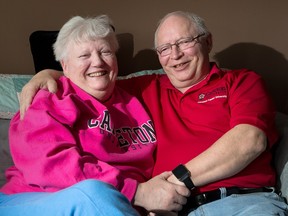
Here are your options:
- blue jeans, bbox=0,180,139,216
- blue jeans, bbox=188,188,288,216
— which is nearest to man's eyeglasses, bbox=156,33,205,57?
blue jeans, bbox=188,188,288,216

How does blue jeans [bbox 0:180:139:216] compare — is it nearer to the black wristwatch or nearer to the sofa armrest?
the black wristwatch

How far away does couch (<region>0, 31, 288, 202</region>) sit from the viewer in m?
1.59

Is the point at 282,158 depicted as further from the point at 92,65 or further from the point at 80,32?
the point at 80,32

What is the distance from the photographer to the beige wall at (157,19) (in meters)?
2.38

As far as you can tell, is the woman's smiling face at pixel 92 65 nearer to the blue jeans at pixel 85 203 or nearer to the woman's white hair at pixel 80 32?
the woman's white hair at pixel 80 32

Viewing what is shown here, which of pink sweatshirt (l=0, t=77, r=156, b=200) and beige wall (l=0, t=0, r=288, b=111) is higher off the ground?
beige wall (l=0, t=0, r=288, b=111)

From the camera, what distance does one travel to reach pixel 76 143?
1375 mm

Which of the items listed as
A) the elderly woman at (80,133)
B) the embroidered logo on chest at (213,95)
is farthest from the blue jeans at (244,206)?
the embroidered logo on chest at (213,95)

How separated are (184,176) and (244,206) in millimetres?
241

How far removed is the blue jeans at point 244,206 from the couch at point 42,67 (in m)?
0.10

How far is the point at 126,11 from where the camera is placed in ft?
7.96

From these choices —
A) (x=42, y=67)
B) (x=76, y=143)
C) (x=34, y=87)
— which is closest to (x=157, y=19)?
(x=42, y=67)

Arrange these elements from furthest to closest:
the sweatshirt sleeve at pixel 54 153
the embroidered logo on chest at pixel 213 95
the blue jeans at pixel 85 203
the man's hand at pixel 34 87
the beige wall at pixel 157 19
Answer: the beige wall at pixel 157 19
the embroidered logo on chest at pixel 213 95
the man's hand at pixel 34 87
the sweatshirt sleeve at pixel 54 153
the blue jeans at pixel 85 203

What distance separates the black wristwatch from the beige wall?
1.29 m
